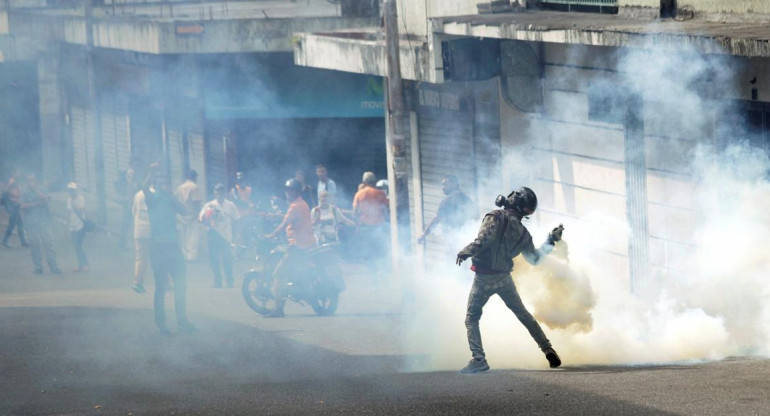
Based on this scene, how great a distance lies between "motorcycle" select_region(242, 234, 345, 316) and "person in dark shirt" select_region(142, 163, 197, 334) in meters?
1.94

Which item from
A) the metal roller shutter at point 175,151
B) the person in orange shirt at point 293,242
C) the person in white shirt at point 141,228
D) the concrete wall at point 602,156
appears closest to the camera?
the concrete wall at point 602,156

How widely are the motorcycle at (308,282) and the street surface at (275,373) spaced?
0.80 ft

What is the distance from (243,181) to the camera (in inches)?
948

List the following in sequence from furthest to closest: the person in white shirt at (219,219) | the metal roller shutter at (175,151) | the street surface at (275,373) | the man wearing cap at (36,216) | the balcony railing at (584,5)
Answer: the metal roller shutter at (175,151)
the man wearing cap at (36,216)
the person in white shirt at (219,219)
the balcony railing at (584,5)
the street surface at (275,373)

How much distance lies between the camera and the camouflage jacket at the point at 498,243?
9.49 meters

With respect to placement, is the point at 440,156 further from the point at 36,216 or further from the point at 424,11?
the point at 36,216

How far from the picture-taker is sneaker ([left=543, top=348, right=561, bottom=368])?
959cm

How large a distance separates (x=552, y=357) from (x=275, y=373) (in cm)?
238

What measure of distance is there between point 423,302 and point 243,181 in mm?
9558

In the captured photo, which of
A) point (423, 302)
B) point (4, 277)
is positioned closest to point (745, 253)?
point (423, 302)

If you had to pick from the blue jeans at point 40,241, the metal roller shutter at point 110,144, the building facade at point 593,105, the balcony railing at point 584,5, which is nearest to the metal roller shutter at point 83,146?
the metal roller shutter at point 110,144

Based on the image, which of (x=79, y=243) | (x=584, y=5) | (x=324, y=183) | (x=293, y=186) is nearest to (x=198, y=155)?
(x=324, y=183)

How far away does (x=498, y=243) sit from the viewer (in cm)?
955

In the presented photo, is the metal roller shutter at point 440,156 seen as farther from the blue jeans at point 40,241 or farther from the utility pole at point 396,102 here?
the blue jeans at point 40,241
